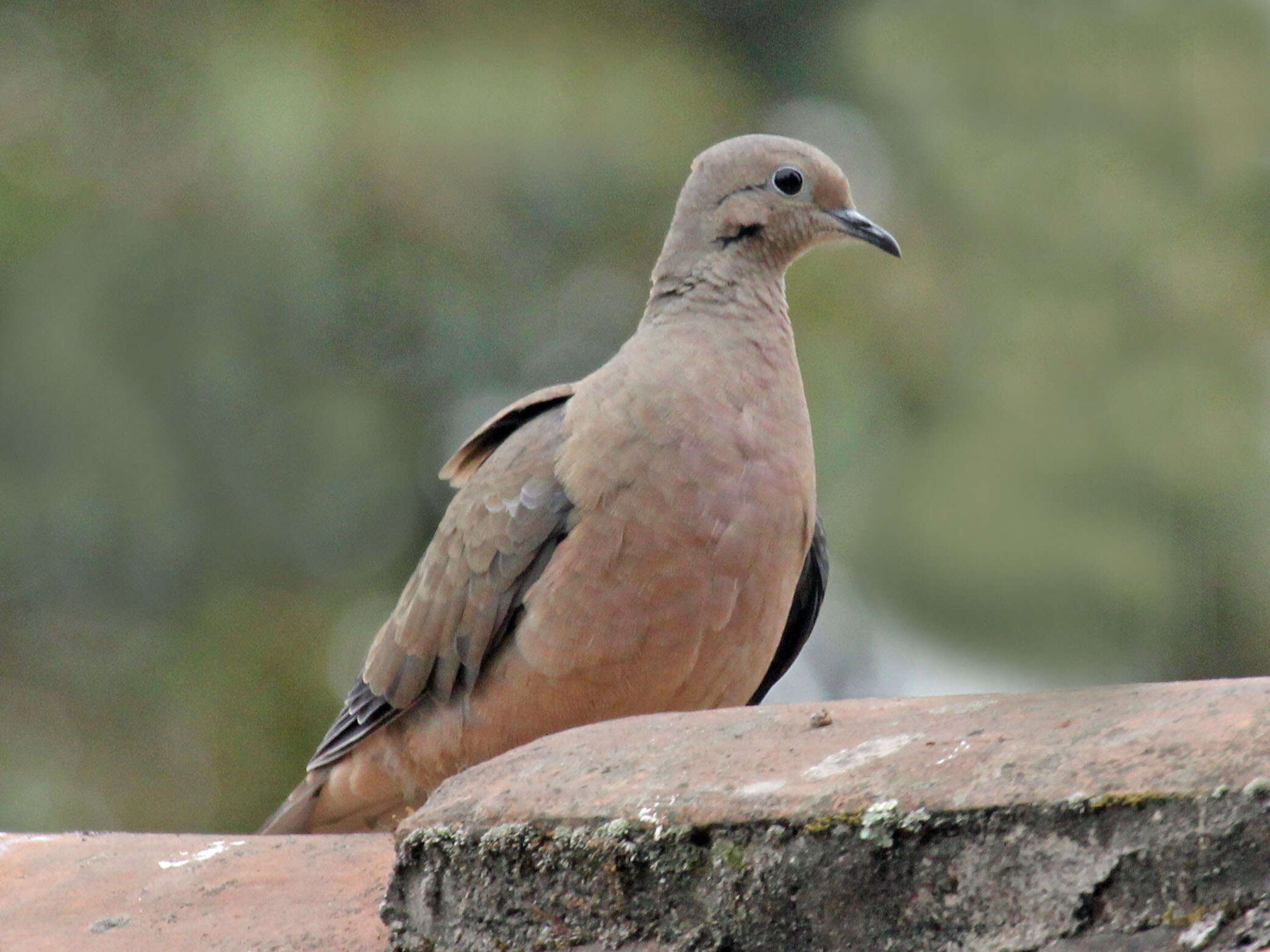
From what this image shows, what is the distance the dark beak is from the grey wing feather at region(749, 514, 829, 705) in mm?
701

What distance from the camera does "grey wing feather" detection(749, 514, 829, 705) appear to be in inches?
154

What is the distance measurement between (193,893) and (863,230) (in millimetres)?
2438

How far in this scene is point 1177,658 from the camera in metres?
5.89

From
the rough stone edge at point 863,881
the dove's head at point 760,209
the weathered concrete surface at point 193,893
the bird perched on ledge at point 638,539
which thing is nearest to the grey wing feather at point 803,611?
the bird perched on ledge at point 638,539

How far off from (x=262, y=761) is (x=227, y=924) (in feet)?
17.0

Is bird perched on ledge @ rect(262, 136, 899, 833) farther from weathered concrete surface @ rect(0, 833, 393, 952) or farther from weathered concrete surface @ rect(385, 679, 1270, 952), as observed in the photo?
weathered concrete surface @ rect(385, 679, 1270, 952)

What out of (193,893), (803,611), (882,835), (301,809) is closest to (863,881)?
(882,835)

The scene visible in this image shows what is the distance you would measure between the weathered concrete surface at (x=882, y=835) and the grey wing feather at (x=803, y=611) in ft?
6.67

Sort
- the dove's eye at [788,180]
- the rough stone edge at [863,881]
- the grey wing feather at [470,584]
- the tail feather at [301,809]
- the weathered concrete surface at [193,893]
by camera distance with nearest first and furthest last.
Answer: the rough stone edge at [863,881] → the weathered concrete surface at [193,893] → the grey wing feather at [470,584] → the tail feather at [301,809] → the dove's eye at [788,180]

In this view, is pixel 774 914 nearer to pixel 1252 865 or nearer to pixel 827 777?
pixel 827 777

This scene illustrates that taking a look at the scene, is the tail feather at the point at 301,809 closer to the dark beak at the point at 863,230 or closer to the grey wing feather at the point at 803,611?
the grey wing feather at the point at 803,611

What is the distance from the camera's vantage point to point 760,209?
12.6 feet

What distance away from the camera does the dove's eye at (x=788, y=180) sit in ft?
12.8

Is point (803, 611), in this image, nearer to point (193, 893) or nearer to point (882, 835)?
point (193, 893)
